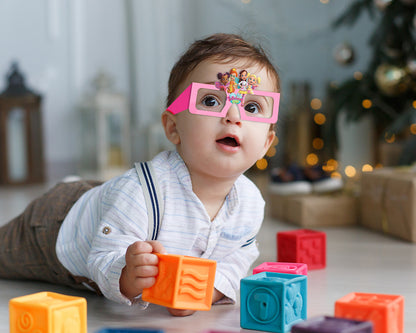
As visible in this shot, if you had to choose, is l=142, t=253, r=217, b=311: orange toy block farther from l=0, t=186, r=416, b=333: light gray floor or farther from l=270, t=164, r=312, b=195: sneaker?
l=270, t=164, r=312, b=195: sneaker

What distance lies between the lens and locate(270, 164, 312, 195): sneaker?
78.3 inches

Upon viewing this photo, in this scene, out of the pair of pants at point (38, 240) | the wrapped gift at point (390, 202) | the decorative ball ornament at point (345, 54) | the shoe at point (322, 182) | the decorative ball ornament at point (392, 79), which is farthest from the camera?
the decorative ball ornament at point (345, 54)

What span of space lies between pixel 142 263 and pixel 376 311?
0.31 m

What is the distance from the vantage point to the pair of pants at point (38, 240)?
107cm

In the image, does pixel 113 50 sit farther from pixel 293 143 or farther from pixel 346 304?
pixel 346 304

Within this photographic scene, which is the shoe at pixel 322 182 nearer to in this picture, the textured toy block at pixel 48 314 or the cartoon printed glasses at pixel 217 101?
the cartoon printed glasses at pixel 217 101

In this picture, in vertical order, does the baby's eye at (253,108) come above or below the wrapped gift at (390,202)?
above

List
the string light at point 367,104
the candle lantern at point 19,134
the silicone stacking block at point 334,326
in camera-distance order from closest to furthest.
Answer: the silicone stacking block at point 334,326
the string light at point 367,104
the candle lantern at point 19,134

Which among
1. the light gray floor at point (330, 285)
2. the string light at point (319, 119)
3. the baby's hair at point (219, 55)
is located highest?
the baby's hair at point (219, 55)

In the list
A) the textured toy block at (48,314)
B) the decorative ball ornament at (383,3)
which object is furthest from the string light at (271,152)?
the textured toy block at (48,314)

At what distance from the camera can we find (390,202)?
1.61 metres

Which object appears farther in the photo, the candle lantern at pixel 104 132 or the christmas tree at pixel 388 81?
the candle lantern at pixel 104 132

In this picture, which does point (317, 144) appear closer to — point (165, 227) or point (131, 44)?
point (131, 44)

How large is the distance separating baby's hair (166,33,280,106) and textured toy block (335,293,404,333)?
1.25 ft
